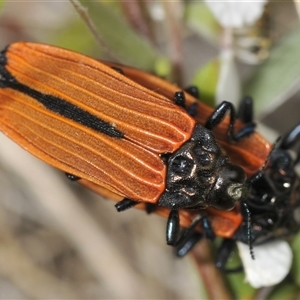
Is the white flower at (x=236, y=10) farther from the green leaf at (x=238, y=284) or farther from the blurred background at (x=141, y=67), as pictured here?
the green leaf at (x=238, y=284)

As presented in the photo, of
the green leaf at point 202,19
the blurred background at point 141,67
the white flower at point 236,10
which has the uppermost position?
the white flower at point 236,10

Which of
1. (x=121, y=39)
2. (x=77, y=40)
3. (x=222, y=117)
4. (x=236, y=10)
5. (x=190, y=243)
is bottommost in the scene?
(x=190, y=243)

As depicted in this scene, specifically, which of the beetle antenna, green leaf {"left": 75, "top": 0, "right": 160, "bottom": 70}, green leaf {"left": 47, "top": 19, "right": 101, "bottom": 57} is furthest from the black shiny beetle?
green leaf {"left": 47, "top": 19, "right": 101, "bottom": 57}

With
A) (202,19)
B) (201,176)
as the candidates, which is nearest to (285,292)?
(201,176)

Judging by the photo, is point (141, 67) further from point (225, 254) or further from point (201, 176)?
point (225, 254)

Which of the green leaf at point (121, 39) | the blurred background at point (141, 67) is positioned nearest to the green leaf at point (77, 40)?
the blurred background at point (141, 67)

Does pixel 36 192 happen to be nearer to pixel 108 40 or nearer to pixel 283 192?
pixel 108 40

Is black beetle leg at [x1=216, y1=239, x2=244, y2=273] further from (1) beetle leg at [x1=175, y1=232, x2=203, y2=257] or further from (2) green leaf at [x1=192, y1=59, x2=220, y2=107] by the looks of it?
(2) green leaf at [x1=192, y1=59, x2=220, y2=107]
